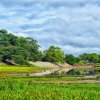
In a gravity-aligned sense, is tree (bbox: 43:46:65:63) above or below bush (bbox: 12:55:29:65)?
above

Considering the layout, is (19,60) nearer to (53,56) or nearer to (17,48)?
(17,48)

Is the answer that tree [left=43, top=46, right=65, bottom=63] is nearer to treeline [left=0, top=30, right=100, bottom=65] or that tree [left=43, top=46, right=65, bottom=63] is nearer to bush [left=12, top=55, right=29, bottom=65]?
treeline [left=0, top=30, right=100, bottom=65]

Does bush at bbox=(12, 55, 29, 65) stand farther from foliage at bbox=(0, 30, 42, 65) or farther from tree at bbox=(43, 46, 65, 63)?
tree at bbox=(43, 46, 65, 63)

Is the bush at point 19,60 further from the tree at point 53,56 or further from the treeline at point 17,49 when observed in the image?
the tree at point 53,56

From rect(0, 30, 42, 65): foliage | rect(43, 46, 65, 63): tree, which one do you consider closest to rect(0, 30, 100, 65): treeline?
rect(0, 30, 42, 65): foliage

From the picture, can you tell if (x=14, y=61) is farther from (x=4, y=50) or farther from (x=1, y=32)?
(x=1, y=32)

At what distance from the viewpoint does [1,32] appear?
5502 inches

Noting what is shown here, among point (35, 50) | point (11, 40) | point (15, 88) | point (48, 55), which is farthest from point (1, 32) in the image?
point (15, 88)

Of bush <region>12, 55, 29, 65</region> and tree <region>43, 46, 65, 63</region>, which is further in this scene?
tree <region>43, 46, 65, 63</region>

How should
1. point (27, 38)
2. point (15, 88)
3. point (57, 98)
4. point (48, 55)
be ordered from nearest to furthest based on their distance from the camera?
1. point (57, 98)
2. point (15, 88)
3. point (27, 38)
4. point (48, 55)

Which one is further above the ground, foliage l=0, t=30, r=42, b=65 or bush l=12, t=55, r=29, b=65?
foliage l=0, t=30, r=42, b=65

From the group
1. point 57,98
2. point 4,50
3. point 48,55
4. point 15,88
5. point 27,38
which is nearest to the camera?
point 57,98

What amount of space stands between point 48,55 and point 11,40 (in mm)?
38694

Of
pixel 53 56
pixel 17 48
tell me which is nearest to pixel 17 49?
pixel 17 48
